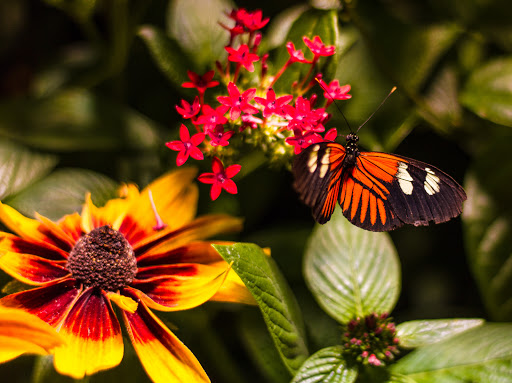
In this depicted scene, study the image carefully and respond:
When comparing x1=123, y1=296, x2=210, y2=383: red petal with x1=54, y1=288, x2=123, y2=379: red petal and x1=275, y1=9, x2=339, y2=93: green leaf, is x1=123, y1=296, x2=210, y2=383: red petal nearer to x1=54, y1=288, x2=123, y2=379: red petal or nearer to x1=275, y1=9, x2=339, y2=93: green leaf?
x1=54, y1=288, x2=123, y2=379: red petal

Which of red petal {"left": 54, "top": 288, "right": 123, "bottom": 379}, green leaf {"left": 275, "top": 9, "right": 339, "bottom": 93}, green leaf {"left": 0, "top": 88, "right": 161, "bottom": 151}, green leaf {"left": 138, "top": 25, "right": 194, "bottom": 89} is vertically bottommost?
red petal {"left": 54, "top": 288, "right": 123, "bottom": 379}

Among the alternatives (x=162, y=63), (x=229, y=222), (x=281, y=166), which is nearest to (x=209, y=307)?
(x=229, y=222)

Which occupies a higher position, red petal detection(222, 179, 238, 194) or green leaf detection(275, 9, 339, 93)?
green leaf detection(275, 9, 339, 93)

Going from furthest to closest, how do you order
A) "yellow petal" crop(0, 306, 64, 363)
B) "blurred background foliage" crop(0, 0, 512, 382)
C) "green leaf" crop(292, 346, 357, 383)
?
1. "blurred background foliage" crop(0, 0, 512, 382)
2. "green leaf" crop(292, 346, 357, 383)
3. "yellow petal" crop(0, 306, 64, 363)

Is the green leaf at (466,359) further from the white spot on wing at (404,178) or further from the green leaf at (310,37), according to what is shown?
the green leaf at (310,37)

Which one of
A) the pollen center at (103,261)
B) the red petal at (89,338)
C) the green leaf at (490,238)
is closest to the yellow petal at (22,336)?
the red petal at (89,338)

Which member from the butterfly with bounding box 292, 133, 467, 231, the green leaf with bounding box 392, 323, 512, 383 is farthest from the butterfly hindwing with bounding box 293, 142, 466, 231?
the green leaf with bounding box 392, 323, 512, 383
